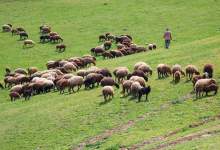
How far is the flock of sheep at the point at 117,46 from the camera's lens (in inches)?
2049

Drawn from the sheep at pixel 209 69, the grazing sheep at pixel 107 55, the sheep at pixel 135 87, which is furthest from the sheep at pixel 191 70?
the grazing sheep at pixel 107 55

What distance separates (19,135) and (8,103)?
8666 mm

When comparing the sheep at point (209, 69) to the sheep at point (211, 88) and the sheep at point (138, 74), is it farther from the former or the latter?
the sheep at point (138, 74)

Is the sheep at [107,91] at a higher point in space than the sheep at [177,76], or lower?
lower

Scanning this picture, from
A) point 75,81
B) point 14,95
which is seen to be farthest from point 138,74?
point 14,95

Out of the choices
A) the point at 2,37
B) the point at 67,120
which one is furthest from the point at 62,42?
the point at 67,120

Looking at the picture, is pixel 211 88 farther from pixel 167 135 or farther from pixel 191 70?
pixel 167 135

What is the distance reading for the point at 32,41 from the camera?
60.1 meters

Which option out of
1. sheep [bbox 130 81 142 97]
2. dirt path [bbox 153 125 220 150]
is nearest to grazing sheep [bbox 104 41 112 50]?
sheep [bbox 130 81 142 97]

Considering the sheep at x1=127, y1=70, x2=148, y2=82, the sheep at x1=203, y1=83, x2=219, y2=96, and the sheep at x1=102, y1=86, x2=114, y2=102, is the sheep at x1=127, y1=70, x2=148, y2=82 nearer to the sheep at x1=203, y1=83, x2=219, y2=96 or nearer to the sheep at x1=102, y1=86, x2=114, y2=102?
the sheep at x1=102, y1=86, x2=114, y2=102

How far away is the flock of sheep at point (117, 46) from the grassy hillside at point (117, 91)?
3.28ft

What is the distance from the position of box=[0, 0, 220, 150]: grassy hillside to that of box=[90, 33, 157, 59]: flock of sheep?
1001mm

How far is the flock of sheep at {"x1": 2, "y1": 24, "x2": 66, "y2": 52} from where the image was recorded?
59.5 m

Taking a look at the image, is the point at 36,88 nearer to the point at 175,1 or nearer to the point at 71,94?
the point at 71,94
